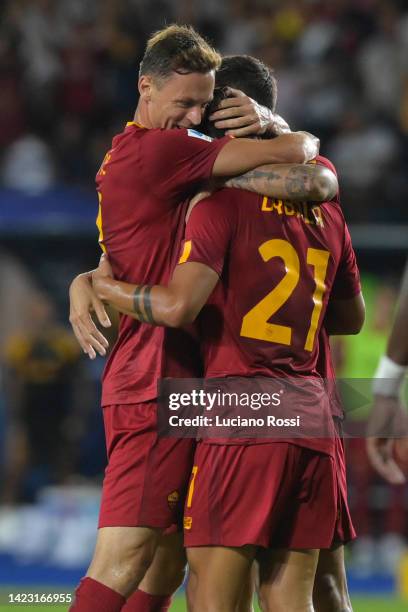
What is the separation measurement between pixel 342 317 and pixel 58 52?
8.15 m

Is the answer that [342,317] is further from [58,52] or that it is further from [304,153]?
[58,52]

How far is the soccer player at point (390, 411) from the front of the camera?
3535mm

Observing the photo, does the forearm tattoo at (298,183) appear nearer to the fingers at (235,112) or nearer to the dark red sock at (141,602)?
the fingers at (235,112)

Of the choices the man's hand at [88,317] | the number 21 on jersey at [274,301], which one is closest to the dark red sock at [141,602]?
the man's hand at [88,317]

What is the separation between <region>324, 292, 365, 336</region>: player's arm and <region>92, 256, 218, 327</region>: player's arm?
77 centimetres

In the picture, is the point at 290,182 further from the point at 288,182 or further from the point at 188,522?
the point at 188,522

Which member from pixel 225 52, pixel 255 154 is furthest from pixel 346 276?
pixel 225 52

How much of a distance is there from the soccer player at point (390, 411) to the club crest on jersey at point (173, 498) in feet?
2.79

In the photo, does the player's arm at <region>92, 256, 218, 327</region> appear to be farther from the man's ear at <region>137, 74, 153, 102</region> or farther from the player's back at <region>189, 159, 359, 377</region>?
the man's ear at <region>137, 74, 153, 102</region>

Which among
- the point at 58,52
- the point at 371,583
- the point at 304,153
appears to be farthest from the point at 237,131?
the point at 58,52

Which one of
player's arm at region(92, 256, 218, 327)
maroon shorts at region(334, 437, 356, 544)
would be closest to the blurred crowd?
maroon shorts at region(334, 437, 356, 544)

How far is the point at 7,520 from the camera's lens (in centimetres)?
1035

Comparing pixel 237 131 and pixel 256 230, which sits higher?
pixel 237 131

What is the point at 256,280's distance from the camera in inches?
152
